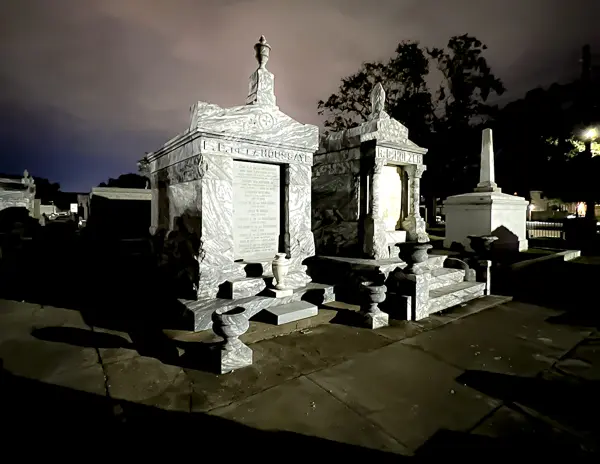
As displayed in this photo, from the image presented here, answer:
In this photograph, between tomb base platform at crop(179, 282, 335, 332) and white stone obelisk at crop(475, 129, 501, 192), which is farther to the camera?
white stone obelisk at crop(475, 129, 501, 192)

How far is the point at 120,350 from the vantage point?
173 inches

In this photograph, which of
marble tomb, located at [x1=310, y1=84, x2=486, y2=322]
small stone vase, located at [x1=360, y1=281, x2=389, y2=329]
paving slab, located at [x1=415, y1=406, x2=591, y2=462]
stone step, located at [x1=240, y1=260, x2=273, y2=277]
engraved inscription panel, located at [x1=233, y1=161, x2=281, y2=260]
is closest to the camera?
paving slab, located at [x1=415, y1=406, x2=591, y2=462]

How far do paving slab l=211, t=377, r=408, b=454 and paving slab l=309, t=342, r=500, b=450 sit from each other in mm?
126

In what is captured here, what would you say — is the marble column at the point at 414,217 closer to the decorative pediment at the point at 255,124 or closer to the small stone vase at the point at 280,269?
the decorative pediment at the point at 255,124

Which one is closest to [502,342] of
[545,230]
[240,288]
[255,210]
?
[240,288]

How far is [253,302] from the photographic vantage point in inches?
214

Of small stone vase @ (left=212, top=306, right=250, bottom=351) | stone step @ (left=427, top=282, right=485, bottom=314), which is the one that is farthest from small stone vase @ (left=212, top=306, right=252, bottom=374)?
stone step @ (left=427, top=282, right=485, bottom=314)

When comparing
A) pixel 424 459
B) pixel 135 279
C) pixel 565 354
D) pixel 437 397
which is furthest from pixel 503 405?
pixel 135 279

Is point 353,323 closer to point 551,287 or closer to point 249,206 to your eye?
point 249,206

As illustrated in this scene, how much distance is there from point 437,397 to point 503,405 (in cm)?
61

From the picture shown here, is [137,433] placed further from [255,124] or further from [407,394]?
[255,124]

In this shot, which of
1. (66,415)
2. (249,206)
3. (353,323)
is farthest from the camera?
(249,206)

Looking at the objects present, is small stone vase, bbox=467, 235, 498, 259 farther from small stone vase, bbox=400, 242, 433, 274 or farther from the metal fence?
the metal fence

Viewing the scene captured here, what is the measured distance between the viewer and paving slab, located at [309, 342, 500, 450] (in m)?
Result: 2.94
